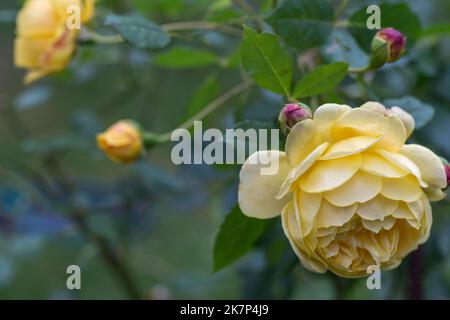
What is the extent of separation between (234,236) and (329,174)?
0.54 ft

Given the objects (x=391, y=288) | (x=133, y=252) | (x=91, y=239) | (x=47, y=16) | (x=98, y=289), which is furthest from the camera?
(x=98, y=289)

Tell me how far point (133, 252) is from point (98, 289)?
0.68ft

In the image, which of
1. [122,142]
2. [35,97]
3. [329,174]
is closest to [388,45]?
[329,174]

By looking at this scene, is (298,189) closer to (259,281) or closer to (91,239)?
(259,281)

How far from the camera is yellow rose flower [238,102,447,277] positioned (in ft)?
1.90

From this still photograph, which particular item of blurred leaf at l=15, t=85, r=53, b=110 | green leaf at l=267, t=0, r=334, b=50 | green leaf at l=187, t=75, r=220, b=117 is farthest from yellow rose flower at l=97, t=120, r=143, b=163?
blurred leaf at l=15, t=85, r=53, b=110

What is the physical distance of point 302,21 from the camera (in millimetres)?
741

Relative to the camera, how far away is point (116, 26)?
2.45 ft

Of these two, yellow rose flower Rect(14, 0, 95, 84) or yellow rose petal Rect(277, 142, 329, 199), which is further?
yellow rose flower Rect(14, 0, 95, 84)

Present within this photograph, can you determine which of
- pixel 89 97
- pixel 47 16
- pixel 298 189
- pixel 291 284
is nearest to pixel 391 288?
pixel 291 284

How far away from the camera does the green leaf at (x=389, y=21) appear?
794mm

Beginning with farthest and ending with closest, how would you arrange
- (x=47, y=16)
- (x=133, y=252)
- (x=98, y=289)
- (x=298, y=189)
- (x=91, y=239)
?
(x=98, y=289)
(x=133, y=252)
(x=91, y=239)
(x=47, y=16)
(x=298, y=189)

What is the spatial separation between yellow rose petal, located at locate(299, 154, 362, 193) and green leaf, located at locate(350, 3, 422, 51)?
0.25m

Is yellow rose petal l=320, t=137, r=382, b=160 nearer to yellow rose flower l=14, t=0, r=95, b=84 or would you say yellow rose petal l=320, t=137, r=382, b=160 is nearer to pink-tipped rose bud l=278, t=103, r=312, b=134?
pink-tipped rose bud l=278, t=103, r=312, b=134
